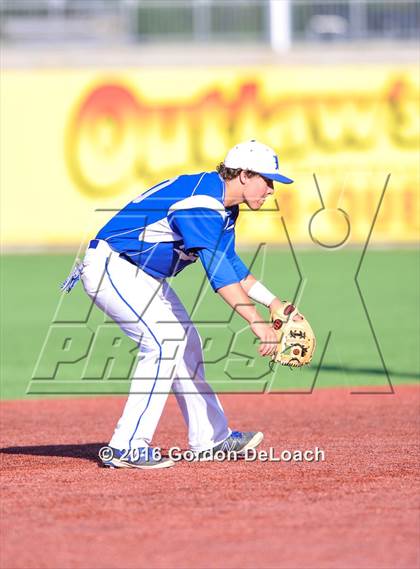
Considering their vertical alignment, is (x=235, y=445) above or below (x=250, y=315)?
below

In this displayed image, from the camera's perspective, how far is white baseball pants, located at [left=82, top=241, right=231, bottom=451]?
755 cm

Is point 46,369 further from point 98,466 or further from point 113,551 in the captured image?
point 113,551

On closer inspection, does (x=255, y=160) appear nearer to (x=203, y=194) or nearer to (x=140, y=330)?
(x=203, y=194)

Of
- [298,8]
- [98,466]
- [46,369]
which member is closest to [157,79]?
[298,8]

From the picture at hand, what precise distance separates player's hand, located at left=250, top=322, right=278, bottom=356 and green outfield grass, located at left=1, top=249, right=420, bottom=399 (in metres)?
5.38

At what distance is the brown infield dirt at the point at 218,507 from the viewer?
563cm

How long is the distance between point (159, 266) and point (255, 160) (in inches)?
37.7

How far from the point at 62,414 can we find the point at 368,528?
574cm

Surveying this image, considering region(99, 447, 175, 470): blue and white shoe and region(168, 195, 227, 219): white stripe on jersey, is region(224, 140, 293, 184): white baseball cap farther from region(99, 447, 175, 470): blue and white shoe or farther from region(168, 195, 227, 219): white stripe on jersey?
region(99, 447, 175, 470): blue and white shoe

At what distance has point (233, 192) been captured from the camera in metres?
7.50

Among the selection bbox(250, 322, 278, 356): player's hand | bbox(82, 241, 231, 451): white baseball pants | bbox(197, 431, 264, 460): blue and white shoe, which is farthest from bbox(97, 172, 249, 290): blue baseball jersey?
bbox(197, 431, 264, 460): blue and white shoe

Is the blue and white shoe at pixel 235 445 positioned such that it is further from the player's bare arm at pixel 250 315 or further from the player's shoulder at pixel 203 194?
the player's shoulder at pixel 203 194

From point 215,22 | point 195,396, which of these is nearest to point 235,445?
point 195,396

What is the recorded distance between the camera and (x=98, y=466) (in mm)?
7922
